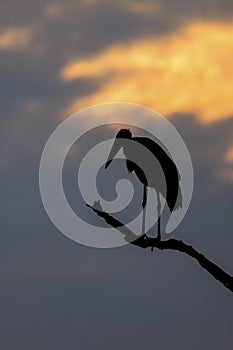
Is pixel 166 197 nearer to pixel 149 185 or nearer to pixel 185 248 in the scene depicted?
pixel 149 185

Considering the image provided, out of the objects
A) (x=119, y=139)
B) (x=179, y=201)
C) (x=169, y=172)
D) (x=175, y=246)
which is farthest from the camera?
(x=119, y=139)

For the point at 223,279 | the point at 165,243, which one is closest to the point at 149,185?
the point at 165,243

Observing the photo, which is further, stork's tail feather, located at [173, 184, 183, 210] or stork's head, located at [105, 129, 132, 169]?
stork's head, located at [105, 129, 132, 169]

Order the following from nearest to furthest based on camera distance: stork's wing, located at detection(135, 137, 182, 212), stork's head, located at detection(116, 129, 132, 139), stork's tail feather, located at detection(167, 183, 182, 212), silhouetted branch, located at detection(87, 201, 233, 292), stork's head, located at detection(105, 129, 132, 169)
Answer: silhouetted branch, located at detection(87, 201, 233, 292)
stork's tail feather, located at detection(167, 183, 182, 212)
stork's wing, located at detection(135, 137, 182, 212)
stork's head, located at detection(105, 129, 132, 169)
stork's head, located at detection(116, 129, 132, 139)

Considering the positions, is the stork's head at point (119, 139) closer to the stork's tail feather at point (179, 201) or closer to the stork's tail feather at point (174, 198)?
the stork's tail feather at point (174, 198)

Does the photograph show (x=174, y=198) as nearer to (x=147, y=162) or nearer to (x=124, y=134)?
(x=147, y=162)

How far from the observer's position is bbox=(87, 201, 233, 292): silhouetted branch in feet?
35.2

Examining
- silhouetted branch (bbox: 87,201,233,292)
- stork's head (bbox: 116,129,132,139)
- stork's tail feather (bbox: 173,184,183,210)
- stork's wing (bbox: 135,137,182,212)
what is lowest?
silhouetted branch (bbox: 87,201,233,292)

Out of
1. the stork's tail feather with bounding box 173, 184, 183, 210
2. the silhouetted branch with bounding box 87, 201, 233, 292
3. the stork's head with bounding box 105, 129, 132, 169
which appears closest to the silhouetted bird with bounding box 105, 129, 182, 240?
the stork's head with bounding box 105, 129, 132, 169

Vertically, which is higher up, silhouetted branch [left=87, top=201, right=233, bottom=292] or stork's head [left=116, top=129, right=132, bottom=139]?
stork's head [left=116, top=129, right=132, bottom=139]

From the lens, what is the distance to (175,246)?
12438 millimetres

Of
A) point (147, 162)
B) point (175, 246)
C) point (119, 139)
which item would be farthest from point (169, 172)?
point (175, 246)

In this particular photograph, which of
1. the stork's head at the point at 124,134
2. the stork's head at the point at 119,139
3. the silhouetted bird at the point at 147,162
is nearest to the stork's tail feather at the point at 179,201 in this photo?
the silhouetted bird at the point at 147,162

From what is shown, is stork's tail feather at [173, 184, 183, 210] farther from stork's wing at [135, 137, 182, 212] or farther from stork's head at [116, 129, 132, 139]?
stork's head at [116, 129, 132, 139]
